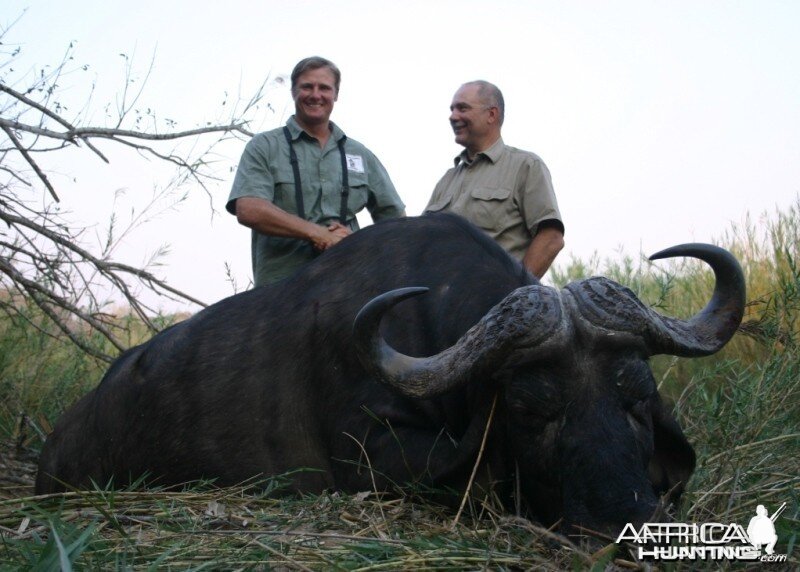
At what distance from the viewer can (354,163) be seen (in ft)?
22.4

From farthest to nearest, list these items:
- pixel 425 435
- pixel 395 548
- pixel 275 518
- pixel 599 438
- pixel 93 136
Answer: pixel 93 136
pixel 425 435
pixel 275 518
pixel 599 438
pixel 395 548

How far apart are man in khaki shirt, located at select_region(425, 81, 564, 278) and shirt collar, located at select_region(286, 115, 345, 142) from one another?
89 centimetres

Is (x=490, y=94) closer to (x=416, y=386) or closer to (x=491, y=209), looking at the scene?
(x=491, y=209)

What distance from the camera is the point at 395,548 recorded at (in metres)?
2.99

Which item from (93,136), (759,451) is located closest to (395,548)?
(759,451)

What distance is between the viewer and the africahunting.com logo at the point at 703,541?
111 inches

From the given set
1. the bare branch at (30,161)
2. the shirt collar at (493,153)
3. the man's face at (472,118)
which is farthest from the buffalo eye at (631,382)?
the bare branch at (30,161)

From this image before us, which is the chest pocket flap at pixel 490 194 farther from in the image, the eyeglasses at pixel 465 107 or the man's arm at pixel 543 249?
the eyeglasses at pixel 465 107

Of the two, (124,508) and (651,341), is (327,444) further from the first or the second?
(651,341)

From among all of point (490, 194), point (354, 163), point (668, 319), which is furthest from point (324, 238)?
point (668, 319)

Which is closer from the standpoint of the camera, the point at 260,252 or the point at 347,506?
the point at 347,506

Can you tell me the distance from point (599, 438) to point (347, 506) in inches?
44.4

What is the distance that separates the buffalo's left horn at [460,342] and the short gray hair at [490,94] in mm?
3632

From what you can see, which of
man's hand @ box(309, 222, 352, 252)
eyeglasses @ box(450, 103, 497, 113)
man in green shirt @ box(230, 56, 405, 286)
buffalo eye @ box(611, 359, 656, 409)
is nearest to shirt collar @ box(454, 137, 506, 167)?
eyeglasses @ box(450, 103, 497, 113)
